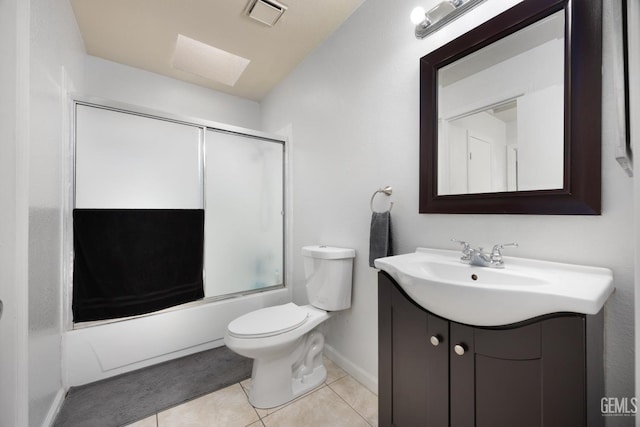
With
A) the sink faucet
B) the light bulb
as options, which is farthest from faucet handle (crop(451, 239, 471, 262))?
the light bulb

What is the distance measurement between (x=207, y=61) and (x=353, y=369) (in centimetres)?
269

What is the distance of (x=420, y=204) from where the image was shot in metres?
1.27

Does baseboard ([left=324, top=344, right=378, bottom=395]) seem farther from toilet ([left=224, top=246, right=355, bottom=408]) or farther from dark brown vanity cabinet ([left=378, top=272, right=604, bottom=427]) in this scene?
dark brown vanity cabinet ([left=378, top=272, right=604, bottom=427])

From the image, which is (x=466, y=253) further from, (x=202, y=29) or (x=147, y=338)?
(x=202, y=29)

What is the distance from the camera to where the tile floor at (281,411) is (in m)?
1.28

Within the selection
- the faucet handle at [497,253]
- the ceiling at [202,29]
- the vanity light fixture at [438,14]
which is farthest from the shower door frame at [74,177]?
the faucet handle at [497,253]

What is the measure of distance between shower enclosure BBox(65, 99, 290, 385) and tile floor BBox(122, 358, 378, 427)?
0.58 m

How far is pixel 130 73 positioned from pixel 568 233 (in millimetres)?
3100

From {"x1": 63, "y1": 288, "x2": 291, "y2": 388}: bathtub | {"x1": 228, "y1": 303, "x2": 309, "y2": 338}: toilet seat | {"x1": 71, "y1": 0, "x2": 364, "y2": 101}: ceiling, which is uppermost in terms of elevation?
{"x1": 71, "y1": 0, "x2": 364, "y2": 101}: ceiling

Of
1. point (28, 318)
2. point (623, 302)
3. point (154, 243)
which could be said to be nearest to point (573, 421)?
point (623, 302)

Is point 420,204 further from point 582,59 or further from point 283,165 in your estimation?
point 283,165

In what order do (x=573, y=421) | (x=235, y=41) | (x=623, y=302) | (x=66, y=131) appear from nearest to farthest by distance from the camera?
(x=573, y=421), (x=623, y=302), (x=66, y=131), (x=235, y=41)

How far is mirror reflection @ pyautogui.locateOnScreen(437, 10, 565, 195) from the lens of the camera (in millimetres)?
883

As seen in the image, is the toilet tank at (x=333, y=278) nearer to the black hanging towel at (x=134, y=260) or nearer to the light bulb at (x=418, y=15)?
Result: the black hanging towel at (x=134, y=260)
